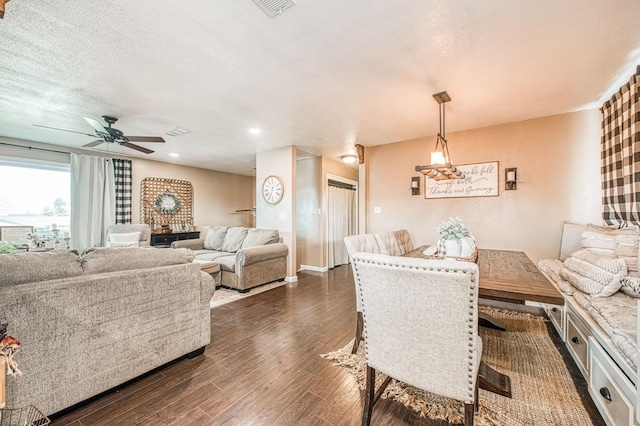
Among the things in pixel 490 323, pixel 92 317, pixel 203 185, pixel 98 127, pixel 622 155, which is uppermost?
pixel 98 127

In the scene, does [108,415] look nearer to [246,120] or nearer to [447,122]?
[246,120]

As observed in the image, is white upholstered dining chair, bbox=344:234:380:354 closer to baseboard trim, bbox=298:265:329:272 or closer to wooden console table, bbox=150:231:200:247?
baseboard trim, bbox=298:265:329:272

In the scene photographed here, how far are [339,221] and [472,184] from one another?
2.96m

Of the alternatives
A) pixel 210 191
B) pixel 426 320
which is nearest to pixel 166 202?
pixel 210 191

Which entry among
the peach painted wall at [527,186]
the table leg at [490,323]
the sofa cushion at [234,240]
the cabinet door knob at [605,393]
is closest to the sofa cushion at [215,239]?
the sofa cushion at [234,240]

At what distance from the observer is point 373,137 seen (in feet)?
13.6

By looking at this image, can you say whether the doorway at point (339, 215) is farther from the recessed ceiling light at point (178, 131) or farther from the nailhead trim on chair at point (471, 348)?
the nailhead trim on chair at point (471, 348)

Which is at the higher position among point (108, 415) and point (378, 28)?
point (378, 28)

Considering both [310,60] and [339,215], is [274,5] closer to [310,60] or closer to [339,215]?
[310,60]

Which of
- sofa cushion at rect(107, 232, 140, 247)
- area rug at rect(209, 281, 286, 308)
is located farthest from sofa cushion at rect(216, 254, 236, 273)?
sofa cushion at rect(107, 232, 140, 247)

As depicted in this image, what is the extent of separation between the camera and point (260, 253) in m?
4.02

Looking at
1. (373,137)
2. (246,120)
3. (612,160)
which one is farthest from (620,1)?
(246,120)

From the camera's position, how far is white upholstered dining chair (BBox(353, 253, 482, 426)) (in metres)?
1.09

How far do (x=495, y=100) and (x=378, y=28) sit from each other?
6.23 feet
